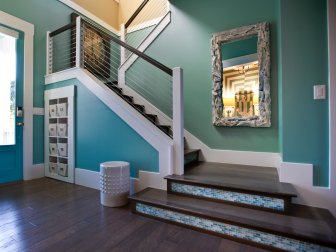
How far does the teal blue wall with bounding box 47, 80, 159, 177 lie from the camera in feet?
A: 7.93

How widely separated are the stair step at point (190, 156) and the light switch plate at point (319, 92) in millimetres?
1522

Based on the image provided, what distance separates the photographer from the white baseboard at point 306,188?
1679 millimetres

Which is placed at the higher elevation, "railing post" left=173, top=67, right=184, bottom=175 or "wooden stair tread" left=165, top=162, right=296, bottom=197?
"railing post" left=173, top=67, right=184, bottom=175

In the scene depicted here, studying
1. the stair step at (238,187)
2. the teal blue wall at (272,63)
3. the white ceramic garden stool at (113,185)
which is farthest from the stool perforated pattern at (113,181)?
the stair step at (238,187)

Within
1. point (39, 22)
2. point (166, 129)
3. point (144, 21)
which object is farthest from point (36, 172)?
point (144, 21)

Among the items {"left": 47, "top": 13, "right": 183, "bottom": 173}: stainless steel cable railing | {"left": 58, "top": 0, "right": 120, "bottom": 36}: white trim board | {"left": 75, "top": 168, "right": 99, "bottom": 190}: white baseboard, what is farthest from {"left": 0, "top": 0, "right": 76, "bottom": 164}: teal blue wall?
{"left": 75, "top": 168, "right": 99, "bottom": 190}: white baseboard

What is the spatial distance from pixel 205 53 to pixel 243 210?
2.34 metres

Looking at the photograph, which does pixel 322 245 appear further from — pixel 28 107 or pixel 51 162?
pixel 28 107

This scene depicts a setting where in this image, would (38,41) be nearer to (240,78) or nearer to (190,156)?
(190,156)

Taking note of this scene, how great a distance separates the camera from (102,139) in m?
2.77

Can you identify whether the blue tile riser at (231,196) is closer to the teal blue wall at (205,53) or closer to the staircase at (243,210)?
the staircase at (243,210)

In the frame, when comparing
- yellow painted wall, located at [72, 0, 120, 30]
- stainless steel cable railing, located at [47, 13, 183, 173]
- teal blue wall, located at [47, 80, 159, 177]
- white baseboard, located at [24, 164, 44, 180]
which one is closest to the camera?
teal blue wall, located at [47, 80, 159, 177]

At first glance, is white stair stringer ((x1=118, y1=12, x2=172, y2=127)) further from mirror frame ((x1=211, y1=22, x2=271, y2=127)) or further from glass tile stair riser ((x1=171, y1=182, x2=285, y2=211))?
glass tile stair riser ((x1=171, y1=182, x2=285, y2=211))

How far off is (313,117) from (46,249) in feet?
8.07
